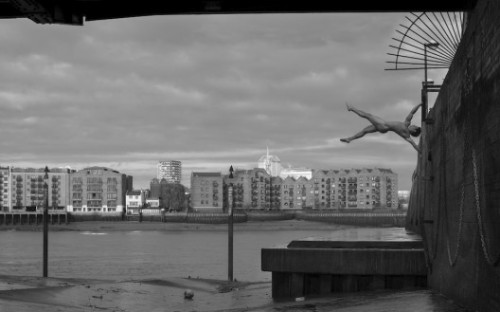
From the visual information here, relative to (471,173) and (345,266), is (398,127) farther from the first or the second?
(471,173)

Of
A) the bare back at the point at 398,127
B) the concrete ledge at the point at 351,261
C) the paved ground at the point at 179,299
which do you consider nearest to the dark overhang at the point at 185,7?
the paved ground at the point at 179,299

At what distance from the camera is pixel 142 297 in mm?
26625

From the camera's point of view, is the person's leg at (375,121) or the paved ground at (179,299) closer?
the paved ground at (179,299)

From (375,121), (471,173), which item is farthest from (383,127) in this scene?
(471,173)

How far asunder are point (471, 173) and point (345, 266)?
8.67 meters

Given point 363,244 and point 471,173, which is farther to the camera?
point 363,244

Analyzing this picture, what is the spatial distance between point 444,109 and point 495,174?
7265 millimetres

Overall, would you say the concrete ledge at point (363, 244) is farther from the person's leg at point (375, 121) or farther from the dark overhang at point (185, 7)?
the dark overhang at point (185, 7)

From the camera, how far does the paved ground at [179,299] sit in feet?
57.2

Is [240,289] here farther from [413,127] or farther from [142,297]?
[413,127]

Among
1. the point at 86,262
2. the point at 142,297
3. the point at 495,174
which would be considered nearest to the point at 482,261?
the point at 495,174

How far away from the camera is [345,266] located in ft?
71.8

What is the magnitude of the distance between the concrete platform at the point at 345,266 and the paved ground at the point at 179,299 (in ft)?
3.63

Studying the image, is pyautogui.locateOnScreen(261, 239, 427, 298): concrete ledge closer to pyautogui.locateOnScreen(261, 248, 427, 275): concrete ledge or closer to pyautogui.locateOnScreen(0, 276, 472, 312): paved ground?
pyautogui.locateOnScreen(261, 248, 427, 275): concrete ledge
